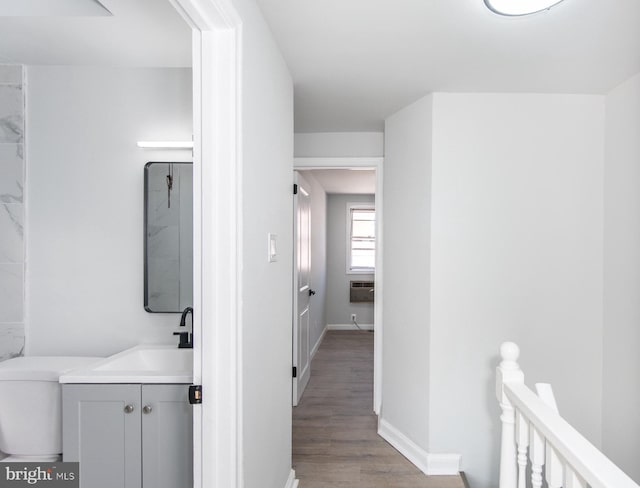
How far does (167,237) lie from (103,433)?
3.43ft

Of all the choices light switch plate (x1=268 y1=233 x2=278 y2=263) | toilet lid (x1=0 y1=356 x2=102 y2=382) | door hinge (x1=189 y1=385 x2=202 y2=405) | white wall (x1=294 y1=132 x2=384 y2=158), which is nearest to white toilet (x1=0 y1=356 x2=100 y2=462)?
toilet lid (x1=0 y1=356 x2=102 y2=382)

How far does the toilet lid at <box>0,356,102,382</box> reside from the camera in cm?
184

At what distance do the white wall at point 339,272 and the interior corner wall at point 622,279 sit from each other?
4848 mm

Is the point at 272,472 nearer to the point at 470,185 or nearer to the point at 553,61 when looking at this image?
the point at 470,185

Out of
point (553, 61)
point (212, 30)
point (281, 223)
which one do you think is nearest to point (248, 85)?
point (212, 30)

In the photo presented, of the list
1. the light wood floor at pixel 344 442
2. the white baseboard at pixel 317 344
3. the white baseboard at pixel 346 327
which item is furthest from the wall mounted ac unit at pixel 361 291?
the light wood floor at pixel 344 442

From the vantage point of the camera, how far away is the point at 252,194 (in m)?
1.64

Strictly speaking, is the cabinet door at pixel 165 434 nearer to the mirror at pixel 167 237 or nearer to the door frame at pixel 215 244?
the door frame at pixel 215 244

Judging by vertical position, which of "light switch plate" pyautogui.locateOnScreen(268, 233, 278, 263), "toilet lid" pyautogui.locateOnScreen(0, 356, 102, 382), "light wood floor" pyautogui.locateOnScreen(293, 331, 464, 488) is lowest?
"light wood floor" pyautogui.locateOnScreen(293, 331, 464, 488)

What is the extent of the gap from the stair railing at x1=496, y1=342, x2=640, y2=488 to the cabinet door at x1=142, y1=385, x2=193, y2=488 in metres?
1.27

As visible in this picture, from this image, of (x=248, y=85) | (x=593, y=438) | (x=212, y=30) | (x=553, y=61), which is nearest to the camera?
(x=212, y=30)

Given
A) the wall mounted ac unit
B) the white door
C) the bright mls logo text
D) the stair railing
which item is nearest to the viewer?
the stair railing

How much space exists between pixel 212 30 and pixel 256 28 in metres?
0.36

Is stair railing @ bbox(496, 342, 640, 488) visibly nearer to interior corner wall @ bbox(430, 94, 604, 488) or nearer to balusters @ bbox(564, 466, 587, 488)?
balusters @ bbox(564, 466, 587, 488)
